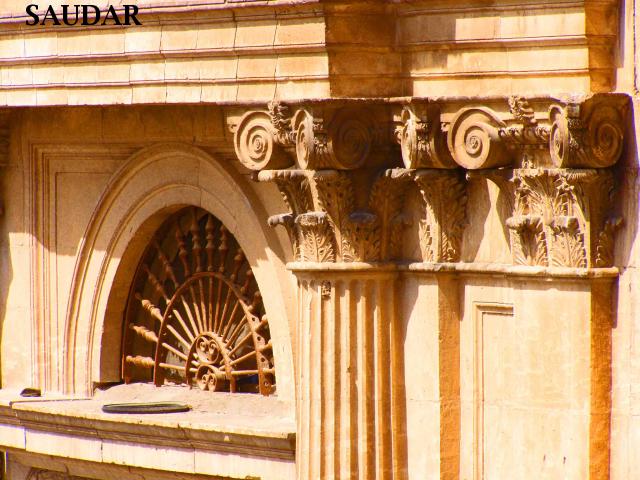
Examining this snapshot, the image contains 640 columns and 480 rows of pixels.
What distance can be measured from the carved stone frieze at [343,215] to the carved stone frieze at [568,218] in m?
0.67

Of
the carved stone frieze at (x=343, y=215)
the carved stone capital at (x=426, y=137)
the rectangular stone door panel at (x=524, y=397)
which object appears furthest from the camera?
the carved stone frieze at (x=343, y=215)

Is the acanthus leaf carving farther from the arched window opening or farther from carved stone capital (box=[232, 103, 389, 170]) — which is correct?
the arched window opening

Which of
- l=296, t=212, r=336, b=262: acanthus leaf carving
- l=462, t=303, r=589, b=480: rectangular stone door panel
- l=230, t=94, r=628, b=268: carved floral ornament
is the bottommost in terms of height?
l=462, t=303, r=589, b=480: rectangular stone door panel

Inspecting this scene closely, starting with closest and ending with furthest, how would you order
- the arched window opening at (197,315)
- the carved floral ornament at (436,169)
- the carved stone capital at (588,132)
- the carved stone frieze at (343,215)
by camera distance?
the carved stone capital at (588,132) < the carved floral ornament at (436,169) < the carved stone frieze at (343,215) < the arched window opening at (197,315)

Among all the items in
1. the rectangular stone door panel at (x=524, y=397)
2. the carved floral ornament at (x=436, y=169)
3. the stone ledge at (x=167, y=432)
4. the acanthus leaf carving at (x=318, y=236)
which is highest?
the carved floral ornament at (x=436, y=169)

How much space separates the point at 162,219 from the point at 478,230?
2140 mm

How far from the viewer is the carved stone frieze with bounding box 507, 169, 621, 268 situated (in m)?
7.21

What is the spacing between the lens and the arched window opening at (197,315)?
9016 mm

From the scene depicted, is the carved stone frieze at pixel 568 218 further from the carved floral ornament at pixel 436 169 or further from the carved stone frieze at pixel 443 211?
the carved stone frieze at pixel 443 211

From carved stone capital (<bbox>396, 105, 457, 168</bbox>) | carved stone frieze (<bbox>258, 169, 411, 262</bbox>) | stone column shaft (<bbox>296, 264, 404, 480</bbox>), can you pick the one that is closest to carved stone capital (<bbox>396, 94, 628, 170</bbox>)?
carved stone capital (<bbox>396, 105, 457, 168</bbox>)

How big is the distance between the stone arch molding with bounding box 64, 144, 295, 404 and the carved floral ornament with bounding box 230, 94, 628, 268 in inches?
21.9

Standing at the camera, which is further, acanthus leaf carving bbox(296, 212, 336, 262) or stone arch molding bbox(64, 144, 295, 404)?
stone arch molding bbox(64, 144, 295, 404)

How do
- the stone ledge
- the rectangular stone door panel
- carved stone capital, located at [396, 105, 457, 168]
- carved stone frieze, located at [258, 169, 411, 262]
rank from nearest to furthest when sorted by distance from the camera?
1. the rectangular stone door panel
2. carved stone capital, located at [396, 105, 457, 168]
3. carved stone frieze, located at [258, 169, 411, 262]
4. the stone ledge

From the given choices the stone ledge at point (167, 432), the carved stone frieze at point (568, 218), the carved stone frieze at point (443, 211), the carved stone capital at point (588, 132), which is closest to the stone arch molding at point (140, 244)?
the stone ledge at point (167, 432)
